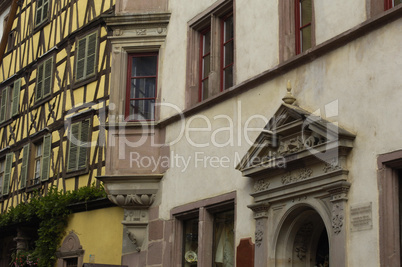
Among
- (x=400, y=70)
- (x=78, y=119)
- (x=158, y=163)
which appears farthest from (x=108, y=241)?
(x=400, y=70)

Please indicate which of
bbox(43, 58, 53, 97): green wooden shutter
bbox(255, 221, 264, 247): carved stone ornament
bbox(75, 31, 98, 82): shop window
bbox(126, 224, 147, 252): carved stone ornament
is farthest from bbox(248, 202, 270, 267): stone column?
bbox(43, 58, 53, 97): green wooden shutter

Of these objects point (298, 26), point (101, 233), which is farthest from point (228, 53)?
point (101, 233)

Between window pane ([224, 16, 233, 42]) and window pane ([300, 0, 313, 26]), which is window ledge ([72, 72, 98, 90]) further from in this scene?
window pane ([300, 0, 313, 26])

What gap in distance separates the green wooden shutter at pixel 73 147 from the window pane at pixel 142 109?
3.00 metres

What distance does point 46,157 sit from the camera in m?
17.1

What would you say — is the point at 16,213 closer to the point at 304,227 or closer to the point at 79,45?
the point at 79,45

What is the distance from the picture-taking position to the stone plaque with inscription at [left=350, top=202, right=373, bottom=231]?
8.21 m

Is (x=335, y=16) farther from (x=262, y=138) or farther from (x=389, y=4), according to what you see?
(x=262, y=138)

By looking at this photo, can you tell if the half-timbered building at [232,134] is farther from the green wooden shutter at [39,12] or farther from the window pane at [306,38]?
the green wooden shutter at [39,12]

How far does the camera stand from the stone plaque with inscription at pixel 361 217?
26.9 ft

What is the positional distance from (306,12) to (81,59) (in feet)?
24.3

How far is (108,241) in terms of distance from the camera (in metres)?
13.8

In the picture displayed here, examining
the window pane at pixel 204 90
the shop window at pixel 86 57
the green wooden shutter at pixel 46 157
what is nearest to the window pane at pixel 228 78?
the window pane at pixel 204 90

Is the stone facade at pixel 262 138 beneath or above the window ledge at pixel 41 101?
beneath
